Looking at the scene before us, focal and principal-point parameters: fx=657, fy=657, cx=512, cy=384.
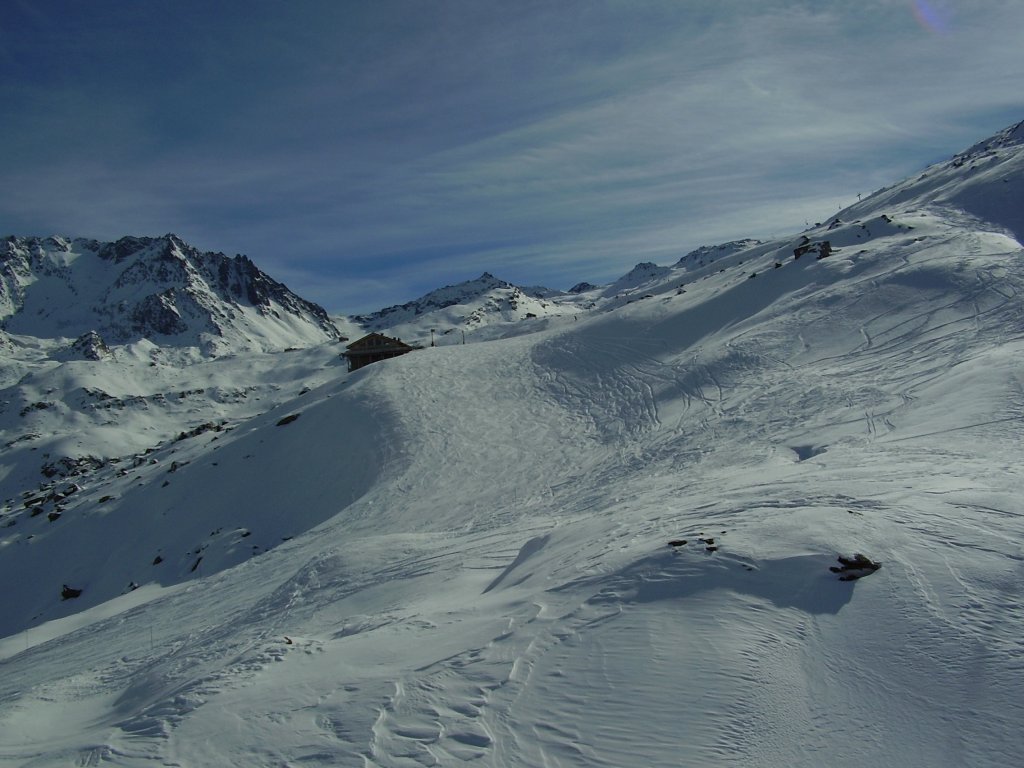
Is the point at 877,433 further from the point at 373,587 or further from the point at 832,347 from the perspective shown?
the point at 373,587

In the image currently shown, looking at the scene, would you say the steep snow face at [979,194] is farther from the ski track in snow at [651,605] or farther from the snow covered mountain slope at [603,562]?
the ski track in snow at [651,605]

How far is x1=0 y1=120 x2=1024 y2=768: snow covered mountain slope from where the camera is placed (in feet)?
24.2

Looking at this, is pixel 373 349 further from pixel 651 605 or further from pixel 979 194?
pixel 651 605

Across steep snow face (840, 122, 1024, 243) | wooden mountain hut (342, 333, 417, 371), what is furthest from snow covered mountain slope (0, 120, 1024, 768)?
wooden mountain hut (342, 333, 417, 371)

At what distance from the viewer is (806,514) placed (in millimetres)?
11469

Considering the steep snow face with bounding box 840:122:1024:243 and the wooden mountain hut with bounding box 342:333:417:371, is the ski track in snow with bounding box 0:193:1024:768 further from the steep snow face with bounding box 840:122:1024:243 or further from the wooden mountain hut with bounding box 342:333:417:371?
the wooden mountain hut with bounding box 342:333:417:371

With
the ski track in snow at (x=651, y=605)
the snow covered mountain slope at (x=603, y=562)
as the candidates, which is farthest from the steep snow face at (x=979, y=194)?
the ski track in snow at (x=651, y=605)

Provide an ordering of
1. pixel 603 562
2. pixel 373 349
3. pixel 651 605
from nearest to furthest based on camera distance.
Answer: pixel 651 605 < pixel 603 562 < pixel 373 349

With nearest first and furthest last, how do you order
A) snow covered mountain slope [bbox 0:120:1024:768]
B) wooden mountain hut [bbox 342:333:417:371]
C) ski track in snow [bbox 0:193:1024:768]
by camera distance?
ski track in snow [bbox 0:193:1024:768], snow covered mountain slope [bbox 0:120:1024:768], wooden mountain hut [bbox 342:333:417:371]

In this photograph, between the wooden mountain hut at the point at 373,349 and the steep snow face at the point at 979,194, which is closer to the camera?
the steep snow face at the point at 979,194

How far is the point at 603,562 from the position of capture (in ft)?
37.9

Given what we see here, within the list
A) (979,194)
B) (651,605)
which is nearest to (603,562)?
(651,605)

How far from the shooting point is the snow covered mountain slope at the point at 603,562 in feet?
24.2

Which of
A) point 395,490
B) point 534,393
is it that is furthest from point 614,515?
point 534,393
